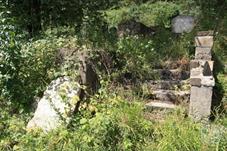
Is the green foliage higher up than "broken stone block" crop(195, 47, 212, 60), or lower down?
higher up

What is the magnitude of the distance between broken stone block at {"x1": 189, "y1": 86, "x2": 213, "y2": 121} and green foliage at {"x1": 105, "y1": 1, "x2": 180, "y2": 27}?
712 cm

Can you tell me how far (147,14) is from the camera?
53.2 feet

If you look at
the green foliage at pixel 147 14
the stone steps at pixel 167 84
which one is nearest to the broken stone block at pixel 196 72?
the stone steps at pixel 167 84

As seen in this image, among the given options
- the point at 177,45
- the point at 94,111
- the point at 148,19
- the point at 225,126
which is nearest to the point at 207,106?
the point at 225,126

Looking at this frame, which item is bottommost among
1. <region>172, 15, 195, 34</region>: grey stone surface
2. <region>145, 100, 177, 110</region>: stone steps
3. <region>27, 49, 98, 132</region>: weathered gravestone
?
<region>145, 100, 177, 110</region>: stone steps

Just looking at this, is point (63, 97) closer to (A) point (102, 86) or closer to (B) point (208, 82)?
(A) point (102, 86)

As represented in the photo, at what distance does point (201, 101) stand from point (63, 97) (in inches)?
100

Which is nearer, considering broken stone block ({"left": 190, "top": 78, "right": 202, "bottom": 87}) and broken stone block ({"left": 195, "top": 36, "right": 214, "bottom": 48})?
broken stone block ({"left": 190, "top": 78, "right": 202, "bottom": 87})

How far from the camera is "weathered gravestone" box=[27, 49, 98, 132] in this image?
19.4ft

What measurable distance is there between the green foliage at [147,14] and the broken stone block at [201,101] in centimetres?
712

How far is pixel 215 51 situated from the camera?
10.1 metres

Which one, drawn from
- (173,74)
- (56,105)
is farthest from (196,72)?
(56,105)

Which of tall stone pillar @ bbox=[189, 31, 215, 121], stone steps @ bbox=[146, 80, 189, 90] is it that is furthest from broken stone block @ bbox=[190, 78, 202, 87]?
stone steps @ bbox=[146, 80, 189, 90]

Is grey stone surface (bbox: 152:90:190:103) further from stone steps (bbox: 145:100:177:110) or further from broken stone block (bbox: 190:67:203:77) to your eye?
broken stone block (bbox: 190:67:203:77)
